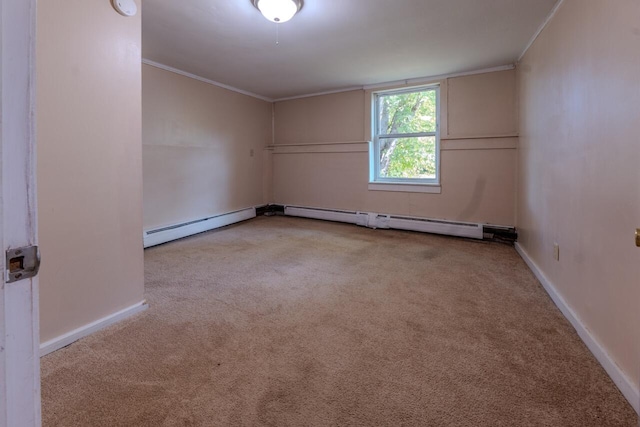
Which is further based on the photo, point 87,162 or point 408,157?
point 408,157

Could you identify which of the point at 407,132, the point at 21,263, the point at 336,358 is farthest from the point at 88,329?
the point at 407,132

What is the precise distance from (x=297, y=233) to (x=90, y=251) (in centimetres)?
291

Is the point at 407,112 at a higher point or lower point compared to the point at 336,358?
higher

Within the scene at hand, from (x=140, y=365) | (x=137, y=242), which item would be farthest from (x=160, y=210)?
(x=140, y=365)

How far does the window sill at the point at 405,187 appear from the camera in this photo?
457cm

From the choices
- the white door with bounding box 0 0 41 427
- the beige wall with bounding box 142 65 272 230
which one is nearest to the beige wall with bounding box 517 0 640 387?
the white door with bounding box 0 0 41 427

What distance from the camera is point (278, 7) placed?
2395 millimetres

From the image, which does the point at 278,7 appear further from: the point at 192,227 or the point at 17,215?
the point at 192,227

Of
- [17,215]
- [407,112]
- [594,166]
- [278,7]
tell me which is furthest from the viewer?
[407,112]

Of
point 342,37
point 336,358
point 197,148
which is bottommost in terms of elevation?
point 336,358

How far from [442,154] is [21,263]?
4594 mm

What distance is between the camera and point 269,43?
10.8 feet

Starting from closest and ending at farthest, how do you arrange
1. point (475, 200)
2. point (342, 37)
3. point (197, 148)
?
point (342, 37)
point (475, 200)
point (197, 148)

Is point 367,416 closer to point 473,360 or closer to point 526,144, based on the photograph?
point 473,360
